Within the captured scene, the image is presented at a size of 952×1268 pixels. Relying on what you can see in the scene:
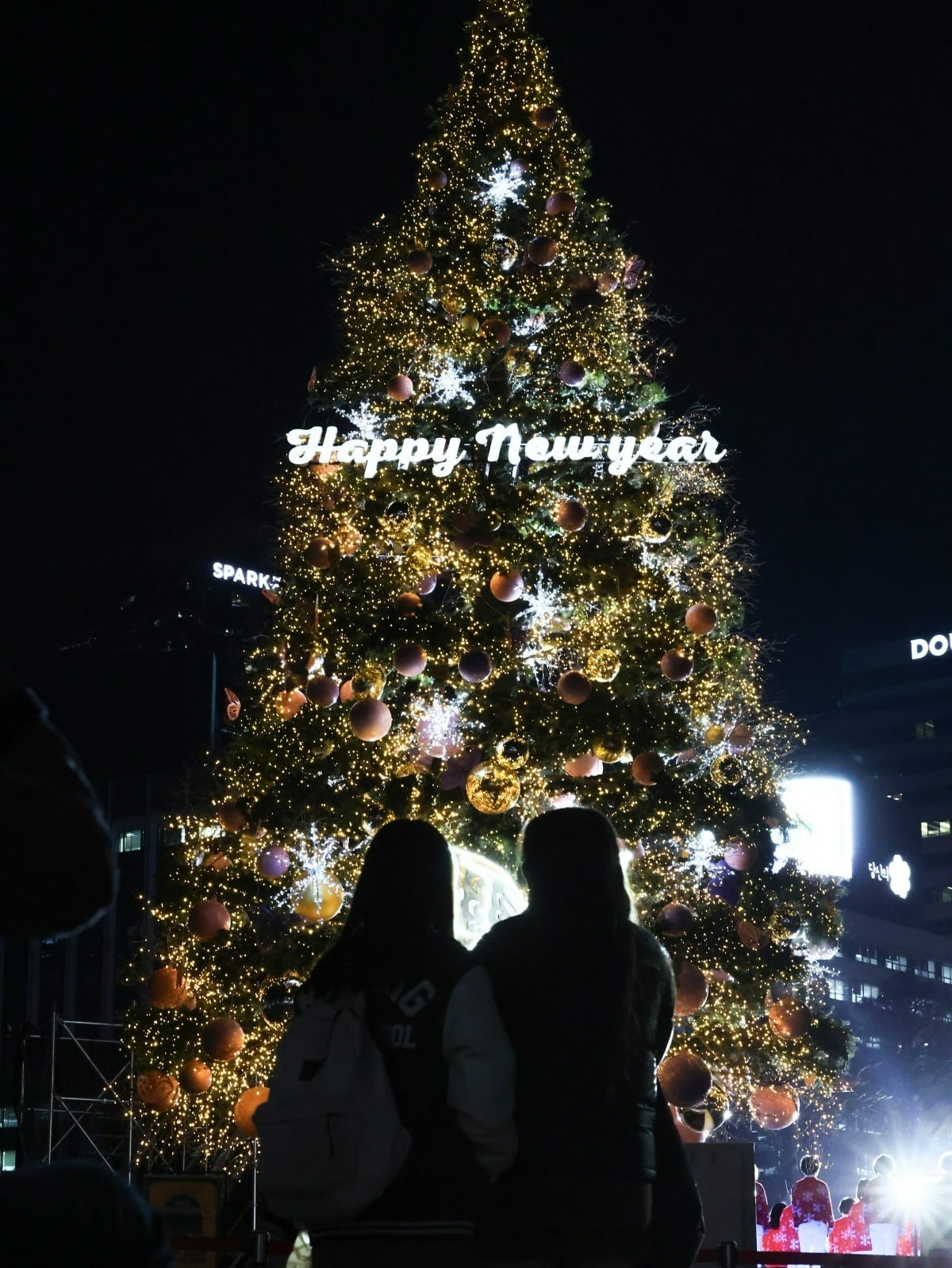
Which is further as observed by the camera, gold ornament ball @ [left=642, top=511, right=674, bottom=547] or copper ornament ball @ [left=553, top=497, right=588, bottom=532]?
gold ornament ball @ [left=642, top=511, right=674, bottom=547]

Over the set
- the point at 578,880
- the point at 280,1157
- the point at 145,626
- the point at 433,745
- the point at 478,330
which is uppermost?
the point at 145,626

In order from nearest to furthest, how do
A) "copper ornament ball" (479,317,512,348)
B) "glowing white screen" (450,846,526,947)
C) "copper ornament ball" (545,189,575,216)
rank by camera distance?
"glowing white screen" (450,846,526,947) → "copper ornament ball" (479,317,512,348) → "copper ornament ball" (545,189,575,216)

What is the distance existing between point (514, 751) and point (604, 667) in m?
1.07

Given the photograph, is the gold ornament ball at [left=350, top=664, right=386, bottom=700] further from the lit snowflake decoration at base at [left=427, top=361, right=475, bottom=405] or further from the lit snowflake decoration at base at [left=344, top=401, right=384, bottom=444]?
the lit snowflake decoration at base at [left=427, top=361, right=475, bottom=405]

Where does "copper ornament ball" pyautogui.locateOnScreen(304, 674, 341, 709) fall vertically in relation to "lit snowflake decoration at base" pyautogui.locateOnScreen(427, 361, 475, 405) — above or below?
below

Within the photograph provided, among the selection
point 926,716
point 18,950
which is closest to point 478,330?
point 18,950

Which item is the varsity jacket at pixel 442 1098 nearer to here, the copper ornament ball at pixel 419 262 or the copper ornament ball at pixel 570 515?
the copper ornament ball at pixel 570 515

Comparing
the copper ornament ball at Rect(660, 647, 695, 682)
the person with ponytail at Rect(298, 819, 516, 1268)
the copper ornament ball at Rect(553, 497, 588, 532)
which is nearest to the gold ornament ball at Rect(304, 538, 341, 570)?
the copper ornament ball at Rect(553, 497, 588, 532)

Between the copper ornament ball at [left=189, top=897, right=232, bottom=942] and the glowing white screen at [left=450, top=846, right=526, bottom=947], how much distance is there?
3037 millimetres

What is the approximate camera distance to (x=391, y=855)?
319 cm

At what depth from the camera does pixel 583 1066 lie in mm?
3125

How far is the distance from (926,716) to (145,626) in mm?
67167

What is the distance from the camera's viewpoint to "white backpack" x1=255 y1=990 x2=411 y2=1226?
9.35 ft

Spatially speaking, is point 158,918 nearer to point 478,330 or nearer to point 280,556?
point 280,556
